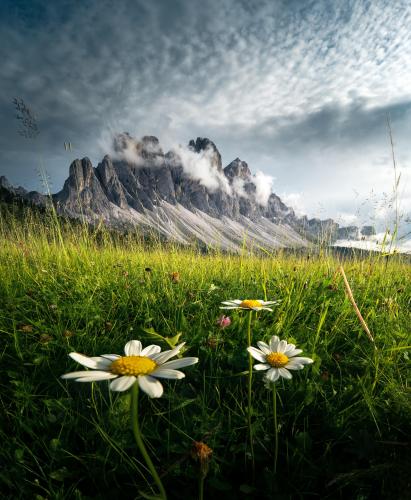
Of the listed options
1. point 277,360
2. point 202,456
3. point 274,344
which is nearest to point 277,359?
point 277,360

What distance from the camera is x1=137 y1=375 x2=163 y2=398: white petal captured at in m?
0.72

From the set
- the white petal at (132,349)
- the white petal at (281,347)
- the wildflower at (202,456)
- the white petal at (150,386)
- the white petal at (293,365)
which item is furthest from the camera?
the white petal at (281,347)

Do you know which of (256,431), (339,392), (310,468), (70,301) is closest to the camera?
(310,468)

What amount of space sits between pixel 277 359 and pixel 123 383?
0.62 m

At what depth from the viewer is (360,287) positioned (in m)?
3.32

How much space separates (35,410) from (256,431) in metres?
1.08

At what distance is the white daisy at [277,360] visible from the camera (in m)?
1.08

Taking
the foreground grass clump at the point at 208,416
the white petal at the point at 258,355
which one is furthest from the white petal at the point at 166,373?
the white petal at the point at 258,355

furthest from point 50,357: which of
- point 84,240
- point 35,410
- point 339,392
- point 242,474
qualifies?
point 84,240

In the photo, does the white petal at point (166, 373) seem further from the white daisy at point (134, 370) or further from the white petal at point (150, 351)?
the white petal at point (150, 351)

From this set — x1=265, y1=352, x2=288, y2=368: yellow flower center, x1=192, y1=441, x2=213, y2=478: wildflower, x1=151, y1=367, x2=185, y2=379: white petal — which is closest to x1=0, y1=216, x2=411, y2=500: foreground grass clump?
x1=192, y1=441, x2=213, y2=478: wildflower

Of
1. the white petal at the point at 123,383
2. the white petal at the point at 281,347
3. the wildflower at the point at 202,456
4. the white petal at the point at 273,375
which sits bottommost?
the wildflower at the point at 202,456

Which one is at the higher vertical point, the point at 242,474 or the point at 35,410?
the point at 35,410

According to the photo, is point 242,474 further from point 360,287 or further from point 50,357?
point 360,287
